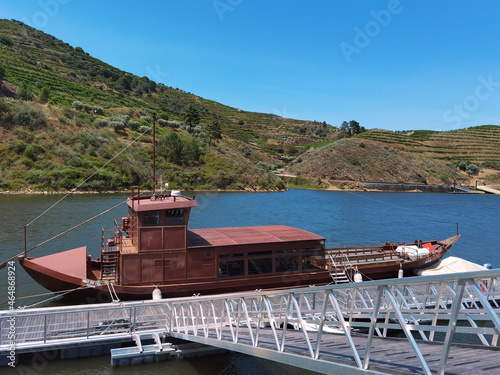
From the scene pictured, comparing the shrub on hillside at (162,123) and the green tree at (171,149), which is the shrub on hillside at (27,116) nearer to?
the green tree at (171,149)

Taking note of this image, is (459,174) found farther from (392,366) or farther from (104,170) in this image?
(392,366)

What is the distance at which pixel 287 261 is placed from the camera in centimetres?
1823

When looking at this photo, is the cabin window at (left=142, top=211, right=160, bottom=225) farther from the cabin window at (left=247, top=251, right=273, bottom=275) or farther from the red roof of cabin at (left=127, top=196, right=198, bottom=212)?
the cabin window at (left=247, top=251, right=273, bottom=275)

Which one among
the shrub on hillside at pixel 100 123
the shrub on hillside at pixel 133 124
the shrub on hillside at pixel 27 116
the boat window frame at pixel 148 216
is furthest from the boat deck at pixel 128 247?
the shrub on hillside at pixel 133 124

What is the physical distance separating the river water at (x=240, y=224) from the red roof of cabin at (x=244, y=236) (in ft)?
16.8

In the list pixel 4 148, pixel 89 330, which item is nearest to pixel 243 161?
pixel 4 148

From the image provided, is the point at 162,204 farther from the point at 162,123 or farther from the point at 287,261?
the point at 162,123

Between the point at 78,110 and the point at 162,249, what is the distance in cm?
6725

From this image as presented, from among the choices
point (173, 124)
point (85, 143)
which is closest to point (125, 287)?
point (85, 143)

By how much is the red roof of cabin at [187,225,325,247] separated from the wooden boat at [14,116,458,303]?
0.04 metres

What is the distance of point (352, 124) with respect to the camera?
14988 centimetres

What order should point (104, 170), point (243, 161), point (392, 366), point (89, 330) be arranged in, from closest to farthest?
point (392, 366)
point (89, 330)
point (104, 170)
point (243, 161)

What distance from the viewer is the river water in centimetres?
1312

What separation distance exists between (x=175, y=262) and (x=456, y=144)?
146 metres
